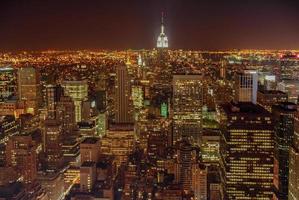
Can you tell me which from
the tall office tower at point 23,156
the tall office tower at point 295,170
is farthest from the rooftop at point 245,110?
the tall office tower at point 23,156

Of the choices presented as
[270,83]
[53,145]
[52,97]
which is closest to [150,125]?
[52,97]

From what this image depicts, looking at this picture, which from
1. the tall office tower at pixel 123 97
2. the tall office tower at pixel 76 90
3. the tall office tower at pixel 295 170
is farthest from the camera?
the tall office tower at pixel 76 90

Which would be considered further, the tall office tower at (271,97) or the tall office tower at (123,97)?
the tall office tower at (123,97)

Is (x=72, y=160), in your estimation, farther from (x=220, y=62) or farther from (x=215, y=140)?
(x=220, y=62)

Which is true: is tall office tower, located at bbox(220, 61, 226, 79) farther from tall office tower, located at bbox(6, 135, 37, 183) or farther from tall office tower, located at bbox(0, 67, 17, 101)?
tall office tower, located at bbox(6, 135, 37, 183)

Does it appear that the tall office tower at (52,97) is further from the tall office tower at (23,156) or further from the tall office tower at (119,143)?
the tall office tower at (23,156)

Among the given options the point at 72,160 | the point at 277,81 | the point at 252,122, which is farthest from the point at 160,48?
the point at 252,122

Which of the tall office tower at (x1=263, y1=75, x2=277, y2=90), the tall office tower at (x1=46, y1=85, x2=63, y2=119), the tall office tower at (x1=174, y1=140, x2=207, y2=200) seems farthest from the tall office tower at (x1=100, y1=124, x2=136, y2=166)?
the tall office tower at (x1=263, y1=75, x2=277, y2=90)
